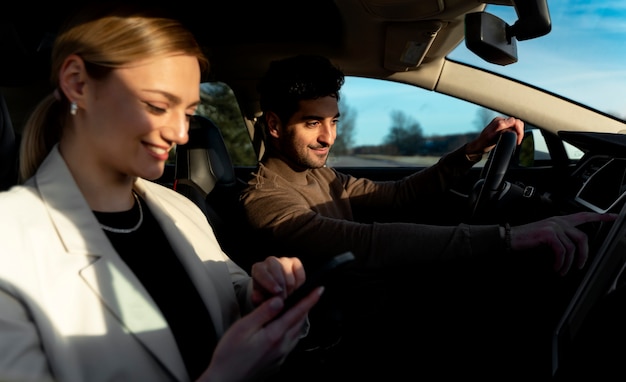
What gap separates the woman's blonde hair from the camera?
1094 mm

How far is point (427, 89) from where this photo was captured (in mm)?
2879

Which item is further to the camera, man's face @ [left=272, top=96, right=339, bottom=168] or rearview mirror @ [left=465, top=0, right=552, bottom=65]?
man's face @ [left=272, top=96, right=339, bottom=168]

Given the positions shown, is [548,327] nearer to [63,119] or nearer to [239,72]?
[63,119]

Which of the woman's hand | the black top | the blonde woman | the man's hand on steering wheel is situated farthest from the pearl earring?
the man's hand on steering wheel

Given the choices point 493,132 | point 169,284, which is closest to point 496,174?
point 493,132

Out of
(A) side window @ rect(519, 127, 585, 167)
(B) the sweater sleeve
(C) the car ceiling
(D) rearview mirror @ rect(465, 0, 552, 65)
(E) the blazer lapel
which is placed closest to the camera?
(E) the blazer lapel

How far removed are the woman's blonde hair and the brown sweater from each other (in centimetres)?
80

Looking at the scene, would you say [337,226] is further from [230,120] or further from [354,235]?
[230,120]

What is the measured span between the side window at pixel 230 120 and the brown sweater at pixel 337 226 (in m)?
1.01

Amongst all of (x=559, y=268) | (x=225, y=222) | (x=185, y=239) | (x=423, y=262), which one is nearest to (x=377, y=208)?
(x=225, y=222)

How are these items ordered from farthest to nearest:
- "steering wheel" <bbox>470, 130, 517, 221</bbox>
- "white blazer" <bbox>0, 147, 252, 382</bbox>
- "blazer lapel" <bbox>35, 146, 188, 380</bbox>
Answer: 1. "steering wheel" <bbox>470, 130, 517, 221</bbox>
2. "blazer lapel" <bbox>35, 146, 188, 380</bbox>
3. "white blazer" <bbox>0, 147, 252, 382</bbox>

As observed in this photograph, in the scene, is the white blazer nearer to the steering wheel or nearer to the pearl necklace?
the pearl necklace

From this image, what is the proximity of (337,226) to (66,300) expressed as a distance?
3.28ft

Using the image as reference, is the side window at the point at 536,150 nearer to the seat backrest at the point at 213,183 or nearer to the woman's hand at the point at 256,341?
the seat backrest at the point at 213,183
